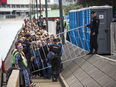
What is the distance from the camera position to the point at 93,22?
9.28 m

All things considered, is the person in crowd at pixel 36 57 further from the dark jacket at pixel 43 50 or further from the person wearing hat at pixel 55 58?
the person wearing hat at pixel 55 58

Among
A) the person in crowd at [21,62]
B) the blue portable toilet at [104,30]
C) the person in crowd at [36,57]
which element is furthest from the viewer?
the blue portable toilet at [104,30]

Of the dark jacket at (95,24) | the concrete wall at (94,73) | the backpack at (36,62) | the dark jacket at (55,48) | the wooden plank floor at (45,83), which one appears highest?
the dark jacket at (95,24)

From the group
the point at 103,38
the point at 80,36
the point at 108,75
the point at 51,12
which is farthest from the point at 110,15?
the point at 51,12

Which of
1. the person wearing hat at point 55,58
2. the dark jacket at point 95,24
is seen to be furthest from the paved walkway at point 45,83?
the dark jacket at point 95,24

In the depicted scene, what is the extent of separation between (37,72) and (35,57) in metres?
0.65

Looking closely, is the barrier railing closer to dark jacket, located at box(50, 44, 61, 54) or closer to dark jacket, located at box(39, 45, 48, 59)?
dark jacket, located at box(50, 44, 61, 54)

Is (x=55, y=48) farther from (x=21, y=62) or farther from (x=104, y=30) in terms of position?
(x=104, y=30)

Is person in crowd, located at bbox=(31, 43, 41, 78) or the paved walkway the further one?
person in crowd, located at bbox=(31, 43, 41, 78)

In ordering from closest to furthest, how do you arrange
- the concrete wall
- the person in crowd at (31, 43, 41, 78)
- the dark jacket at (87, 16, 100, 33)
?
1. the concrete wall
2. the dark jacket at (87, 16, 100, 33)
3. the person in crowd at (31, 43, 41, 78)

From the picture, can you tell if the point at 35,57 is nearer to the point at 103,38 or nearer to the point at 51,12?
the point at 103,38

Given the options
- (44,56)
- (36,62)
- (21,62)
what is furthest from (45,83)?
(21,62)

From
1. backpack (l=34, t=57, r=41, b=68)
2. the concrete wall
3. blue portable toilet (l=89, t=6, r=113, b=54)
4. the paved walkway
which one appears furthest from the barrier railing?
blue portable toilet (l=89, t=6, r=113, b=54)

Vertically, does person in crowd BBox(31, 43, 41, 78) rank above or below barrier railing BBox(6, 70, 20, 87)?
below
